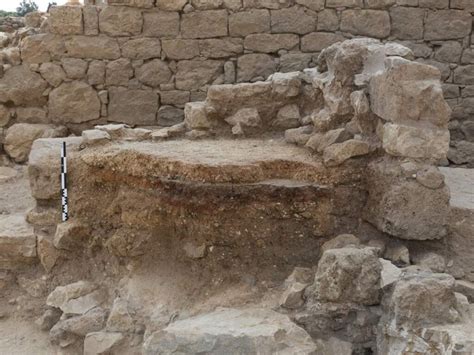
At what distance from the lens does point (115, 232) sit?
14.2 feet

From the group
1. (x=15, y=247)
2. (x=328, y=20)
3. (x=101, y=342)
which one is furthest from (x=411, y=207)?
(x=328, y=20)

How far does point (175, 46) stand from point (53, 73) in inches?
58.2

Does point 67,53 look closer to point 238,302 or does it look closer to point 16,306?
point 16,306

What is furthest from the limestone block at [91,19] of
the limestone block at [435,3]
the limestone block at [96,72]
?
the limestone block at [435,3]

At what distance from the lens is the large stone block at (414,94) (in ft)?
11.9

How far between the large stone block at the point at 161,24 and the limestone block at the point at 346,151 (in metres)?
3.34

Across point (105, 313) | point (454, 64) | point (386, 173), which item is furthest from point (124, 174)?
point (454, 64)

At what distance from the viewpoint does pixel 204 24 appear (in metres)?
6.54

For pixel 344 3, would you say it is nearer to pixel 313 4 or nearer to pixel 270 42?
pixel 313 4

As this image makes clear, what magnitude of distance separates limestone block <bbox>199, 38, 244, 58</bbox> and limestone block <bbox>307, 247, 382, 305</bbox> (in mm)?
3904

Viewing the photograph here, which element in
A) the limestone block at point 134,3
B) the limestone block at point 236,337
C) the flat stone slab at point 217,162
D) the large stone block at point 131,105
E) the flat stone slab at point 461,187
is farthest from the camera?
the large stone block at point 131,105

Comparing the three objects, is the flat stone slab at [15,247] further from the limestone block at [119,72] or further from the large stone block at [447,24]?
the large stone block at [447,24]

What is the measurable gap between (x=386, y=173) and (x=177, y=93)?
11.6ft

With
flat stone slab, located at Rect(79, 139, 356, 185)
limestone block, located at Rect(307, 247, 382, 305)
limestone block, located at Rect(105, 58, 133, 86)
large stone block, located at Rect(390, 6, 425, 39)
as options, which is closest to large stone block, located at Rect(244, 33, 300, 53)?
large stone block, located at Rect(390, 6, 425, 39)
